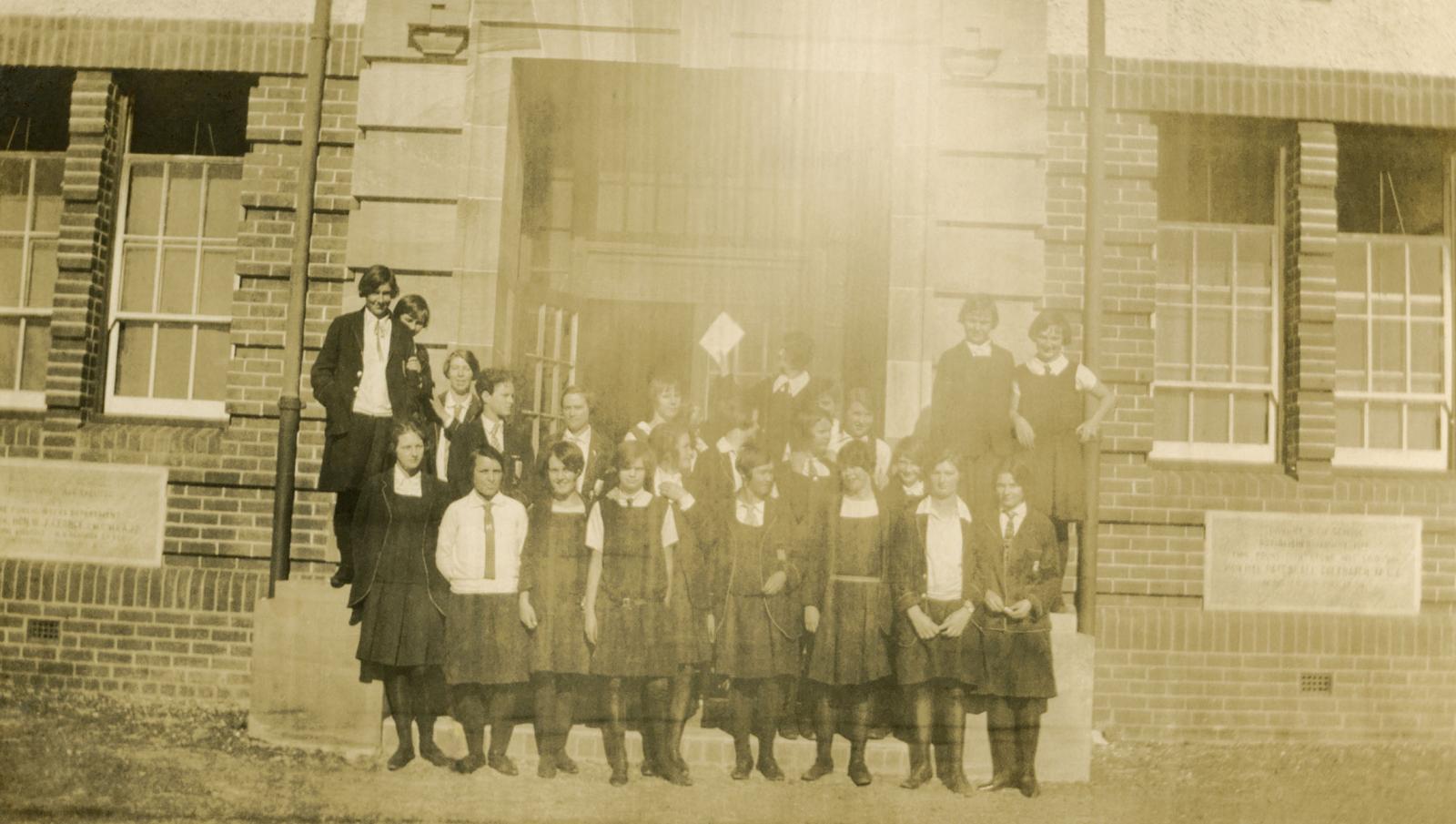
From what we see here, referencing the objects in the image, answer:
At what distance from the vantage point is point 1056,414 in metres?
4.73

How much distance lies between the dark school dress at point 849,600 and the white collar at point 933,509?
20cm

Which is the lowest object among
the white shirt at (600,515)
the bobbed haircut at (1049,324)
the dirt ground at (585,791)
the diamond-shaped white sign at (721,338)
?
the dirt ground at (585,791)

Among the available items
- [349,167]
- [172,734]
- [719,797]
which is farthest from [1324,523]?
[172,734]

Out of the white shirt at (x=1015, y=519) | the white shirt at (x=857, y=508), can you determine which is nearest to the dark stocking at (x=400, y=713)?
the white shirt at (x=857, y=508)

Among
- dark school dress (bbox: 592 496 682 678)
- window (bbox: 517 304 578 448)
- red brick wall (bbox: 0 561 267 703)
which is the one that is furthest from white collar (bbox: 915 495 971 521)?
red brick wall (bbox: 0 561 267 703)

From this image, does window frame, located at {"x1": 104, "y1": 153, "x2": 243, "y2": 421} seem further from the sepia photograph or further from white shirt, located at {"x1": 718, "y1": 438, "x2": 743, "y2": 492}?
white shirt, located at {"x1": 718, "y1": 438, "x2": 743, "y2": 492}

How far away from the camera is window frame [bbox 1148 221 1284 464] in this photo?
5.10 meters

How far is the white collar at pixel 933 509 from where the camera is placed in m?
4.49

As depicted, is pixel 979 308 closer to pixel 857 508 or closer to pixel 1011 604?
pixel 857 508

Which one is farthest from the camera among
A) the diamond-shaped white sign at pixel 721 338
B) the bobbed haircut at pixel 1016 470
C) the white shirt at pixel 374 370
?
the diamond-shaped white sign at pixel 721 338

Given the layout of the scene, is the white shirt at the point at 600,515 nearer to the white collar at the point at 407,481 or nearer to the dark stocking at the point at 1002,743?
the white collar at the point at 407,481

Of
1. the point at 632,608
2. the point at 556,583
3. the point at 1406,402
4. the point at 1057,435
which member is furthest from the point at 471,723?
the point at 1406,402

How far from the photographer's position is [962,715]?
4.47 m

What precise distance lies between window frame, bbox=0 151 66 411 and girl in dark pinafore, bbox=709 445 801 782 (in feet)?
10.9
